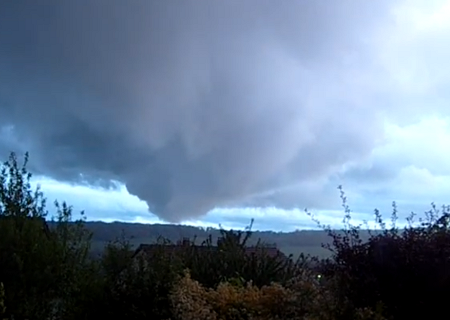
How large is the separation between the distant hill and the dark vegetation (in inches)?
16.0

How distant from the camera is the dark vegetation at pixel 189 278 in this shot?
38.7 feet

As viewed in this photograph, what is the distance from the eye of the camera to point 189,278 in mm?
16359

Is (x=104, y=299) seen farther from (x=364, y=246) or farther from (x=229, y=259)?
(x=364, y=246)

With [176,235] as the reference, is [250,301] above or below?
below

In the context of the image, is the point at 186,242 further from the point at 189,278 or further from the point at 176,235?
the point at 189,278

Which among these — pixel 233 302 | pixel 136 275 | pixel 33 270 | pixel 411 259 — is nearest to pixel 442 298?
pixel 411 259

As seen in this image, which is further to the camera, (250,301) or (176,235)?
(176,235)

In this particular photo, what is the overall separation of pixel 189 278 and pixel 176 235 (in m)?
9.00

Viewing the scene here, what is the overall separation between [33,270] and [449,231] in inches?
374

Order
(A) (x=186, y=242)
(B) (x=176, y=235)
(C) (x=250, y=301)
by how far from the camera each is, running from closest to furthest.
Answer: (C) (x=250, y=301)
(A) (x=186, y=242)
(B) (x=176, y=235)

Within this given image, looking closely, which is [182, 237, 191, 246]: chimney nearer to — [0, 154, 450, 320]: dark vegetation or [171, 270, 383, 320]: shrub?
[0, 154, 450, 320]: dark vegetation

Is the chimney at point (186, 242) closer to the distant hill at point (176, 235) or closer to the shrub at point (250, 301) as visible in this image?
the distant hill at point (176, 235)

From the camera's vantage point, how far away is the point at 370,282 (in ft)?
39.3

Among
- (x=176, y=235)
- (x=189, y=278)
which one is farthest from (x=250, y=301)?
→ (x=176, y=235)
